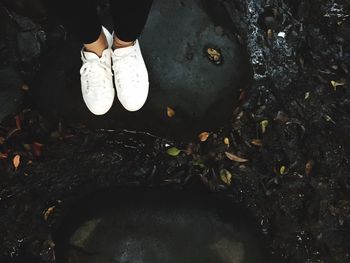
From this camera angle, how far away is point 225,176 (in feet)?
11.8

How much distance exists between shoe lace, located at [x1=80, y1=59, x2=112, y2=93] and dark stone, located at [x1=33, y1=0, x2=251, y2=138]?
42cm

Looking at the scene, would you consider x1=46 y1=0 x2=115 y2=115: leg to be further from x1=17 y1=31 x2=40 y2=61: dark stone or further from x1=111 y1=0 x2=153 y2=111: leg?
x1=17 y1=31 x2=40 y2=61: dark stone

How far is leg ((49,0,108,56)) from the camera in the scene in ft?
7.35

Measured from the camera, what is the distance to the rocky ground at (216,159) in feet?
11.5

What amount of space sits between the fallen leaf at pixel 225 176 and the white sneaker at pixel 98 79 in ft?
3.50

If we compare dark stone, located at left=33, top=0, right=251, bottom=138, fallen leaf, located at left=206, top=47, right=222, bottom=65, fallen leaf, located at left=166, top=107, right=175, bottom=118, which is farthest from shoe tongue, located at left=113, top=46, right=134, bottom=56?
fallen leaf, located at left=206, top=47, right=222, bottom=65

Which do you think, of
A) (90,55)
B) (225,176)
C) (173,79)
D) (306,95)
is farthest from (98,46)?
(306,95)

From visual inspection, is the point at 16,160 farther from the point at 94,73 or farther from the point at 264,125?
the point at 264,125

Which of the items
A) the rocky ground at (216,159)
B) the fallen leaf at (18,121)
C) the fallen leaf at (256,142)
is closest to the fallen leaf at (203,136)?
the rocky ground at (216,159)

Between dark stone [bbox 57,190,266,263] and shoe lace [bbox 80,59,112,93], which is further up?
shoe lace [bbox 80,59,112,93]

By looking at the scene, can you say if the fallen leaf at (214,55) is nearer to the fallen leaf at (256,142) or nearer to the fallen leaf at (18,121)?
the fallen leaf at (256,142)

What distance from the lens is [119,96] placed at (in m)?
3.12

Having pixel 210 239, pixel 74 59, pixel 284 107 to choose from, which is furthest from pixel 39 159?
pixel 284 107

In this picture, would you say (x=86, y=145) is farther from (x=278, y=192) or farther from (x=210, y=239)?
(x=278, y=192)
